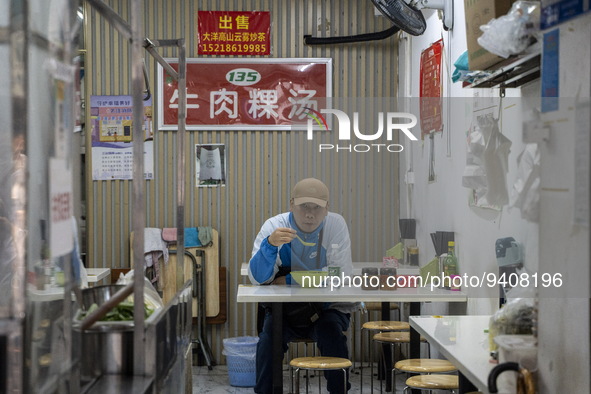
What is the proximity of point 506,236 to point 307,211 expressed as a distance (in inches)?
57.7

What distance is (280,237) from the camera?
4.88 metres

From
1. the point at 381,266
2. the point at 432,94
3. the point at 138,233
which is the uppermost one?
the point at 432,94

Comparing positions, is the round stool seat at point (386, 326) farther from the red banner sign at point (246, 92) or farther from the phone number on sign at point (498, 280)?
the red banner sign at point (246, 92)

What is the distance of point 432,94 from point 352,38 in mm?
1442

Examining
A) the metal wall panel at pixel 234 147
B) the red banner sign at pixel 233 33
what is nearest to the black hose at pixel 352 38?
the metal wall panel at pixel 234 147

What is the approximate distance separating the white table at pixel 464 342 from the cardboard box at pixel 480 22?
118cm

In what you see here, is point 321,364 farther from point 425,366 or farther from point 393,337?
point 393,337

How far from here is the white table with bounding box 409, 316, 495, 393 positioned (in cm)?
277

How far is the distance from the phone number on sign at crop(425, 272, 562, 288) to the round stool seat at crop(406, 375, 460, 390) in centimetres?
55

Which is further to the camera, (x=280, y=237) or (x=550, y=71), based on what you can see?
(x=280, y=237)

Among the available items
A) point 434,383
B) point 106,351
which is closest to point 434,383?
point 434,383

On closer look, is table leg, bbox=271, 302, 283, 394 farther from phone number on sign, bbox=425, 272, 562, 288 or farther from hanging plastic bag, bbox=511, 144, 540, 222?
hanging plastic bag, bbox=511, 144, 540, 222

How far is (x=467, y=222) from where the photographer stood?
185 inches

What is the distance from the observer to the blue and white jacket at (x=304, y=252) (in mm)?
4941
